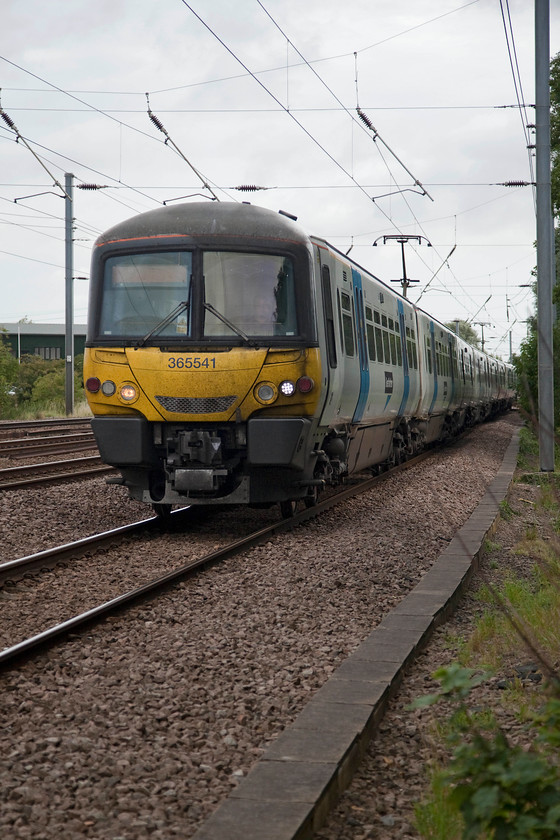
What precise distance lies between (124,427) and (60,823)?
6.20 meters

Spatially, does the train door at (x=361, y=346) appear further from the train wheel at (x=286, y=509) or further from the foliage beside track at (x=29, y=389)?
the foliage beside track at (x=29, y=389)

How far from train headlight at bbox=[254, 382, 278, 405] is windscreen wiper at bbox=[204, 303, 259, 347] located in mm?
390

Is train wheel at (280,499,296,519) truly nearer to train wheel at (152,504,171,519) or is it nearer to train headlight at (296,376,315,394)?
train wheel at (152,504,171,519)

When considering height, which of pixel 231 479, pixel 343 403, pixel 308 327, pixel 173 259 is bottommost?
pixel 231 479

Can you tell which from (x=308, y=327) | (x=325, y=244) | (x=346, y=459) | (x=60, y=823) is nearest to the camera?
(x=60, y=823)

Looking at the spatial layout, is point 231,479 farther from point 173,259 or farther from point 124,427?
point 173,259

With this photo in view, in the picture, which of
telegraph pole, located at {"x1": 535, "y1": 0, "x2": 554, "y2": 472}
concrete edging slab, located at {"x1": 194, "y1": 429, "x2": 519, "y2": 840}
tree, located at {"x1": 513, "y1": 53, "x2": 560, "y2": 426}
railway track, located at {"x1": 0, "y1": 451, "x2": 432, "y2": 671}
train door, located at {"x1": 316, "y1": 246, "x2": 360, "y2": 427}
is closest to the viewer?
concrete edging slab, located at {"x1": 194, "y1": 429, "x2": 519, "y2": 840}

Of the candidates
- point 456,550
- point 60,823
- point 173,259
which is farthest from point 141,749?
point 173,259

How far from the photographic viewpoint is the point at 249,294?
9250mm

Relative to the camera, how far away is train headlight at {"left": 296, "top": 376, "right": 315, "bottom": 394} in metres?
9.05

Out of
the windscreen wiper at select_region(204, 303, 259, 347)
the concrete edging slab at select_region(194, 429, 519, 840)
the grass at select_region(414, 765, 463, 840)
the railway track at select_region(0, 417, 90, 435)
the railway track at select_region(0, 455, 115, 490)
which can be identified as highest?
the windscreen wiper at select_region(204, 303, 259, 347)

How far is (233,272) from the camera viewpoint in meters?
9.28

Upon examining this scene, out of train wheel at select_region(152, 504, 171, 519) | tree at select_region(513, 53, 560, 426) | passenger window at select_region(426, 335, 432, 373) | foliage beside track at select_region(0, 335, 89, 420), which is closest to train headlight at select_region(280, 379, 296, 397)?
train wheel at select_region(152, 504, 171, 519)

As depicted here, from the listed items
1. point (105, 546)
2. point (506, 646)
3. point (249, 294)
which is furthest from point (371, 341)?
point (506, 646)
